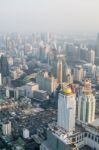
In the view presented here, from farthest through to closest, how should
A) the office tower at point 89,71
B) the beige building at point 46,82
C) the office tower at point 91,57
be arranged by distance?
the office tower at point 91,57 < the office tower at point 89,71 < the beige building at point 46,82

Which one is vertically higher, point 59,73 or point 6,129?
point 59,73

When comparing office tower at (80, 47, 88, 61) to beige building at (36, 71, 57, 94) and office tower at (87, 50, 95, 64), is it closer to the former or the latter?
office tower at (87, 50, 95, 64)

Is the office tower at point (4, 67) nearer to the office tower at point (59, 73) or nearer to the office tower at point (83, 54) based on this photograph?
the office tower at point (59, 73)

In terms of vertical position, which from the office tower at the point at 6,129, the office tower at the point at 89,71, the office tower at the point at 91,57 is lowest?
the office tower at the point at 6,129

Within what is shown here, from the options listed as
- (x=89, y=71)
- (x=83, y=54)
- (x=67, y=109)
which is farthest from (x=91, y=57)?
(x=67, y=109)

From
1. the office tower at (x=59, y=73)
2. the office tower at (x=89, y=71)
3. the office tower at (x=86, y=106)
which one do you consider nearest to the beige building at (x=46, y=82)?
the office tower at (x=59, y=73)

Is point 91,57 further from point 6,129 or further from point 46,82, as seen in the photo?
point 6,129

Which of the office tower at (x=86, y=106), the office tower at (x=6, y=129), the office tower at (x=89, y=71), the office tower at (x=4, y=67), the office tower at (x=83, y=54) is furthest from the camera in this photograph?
the office tower at (x=83, y=54)

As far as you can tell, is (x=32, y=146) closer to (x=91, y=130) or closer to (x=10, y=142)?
(x=10, y=142)

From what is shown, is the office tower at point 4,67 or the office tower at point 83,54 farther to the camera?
the office tower at point 83,54

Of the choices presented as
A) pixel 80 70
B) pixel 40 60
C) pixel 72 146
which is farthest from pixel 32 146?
pixel 40 60

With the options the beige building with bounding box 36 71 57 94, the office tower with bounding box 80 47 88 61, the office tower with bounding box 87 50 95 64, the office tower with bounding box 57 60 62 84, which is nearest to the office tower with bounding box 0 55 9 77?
the beige building with bounding box 36 71 57 94

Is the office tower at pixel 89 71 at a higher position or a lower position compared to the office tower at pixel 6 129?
higher
